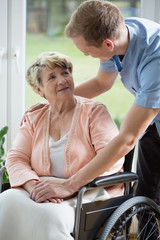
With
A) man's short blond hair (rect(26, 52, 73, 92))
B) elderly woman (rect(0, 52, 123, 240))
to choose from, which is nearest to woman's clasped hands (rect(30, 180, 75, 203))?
elderly woman (rect(0, 52, 123, 240))

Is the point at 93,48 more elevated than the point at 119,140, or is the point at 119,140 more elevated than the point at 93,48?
the point at 93,48

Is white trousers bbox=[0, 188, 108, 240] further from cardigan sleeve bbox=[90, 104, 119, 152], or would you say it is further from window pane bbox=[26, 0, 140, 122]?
window pane bbox=[26, 0, 140, 122]

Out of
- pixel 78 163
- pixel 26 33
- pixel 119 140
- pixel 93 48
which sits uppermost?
pixel 93 48

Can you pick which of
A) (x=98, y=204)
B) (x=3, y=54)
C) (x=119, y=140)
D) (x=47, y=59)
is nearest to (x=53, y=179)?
(x=98, y=204)

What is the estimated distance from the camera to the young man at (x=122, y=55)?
1.49 meters

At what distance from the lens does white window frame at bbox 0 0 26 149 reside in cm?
276

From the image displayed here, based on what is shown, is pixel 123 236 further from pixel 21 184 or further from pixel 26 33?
pixel 26 33

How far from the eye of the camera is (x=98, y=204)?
160 centimetres

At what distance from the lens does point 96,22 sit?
1472 millimetres

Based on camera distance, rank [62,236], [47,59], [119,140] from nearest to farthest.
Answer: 1. [62,236]
2. [119,140]
3. [47,59]

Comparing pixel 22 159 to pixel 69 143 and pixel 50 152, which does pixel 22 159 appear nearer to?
pixel 50 152

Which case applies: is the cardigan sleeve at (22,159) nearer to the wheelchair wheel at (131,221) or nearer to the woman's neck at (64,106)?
the woman's neck at (64,106)

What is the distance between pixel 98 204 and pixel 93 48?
68cm

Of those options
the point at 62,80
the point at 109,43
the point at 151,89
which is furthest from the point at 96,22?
the point at 62,80
